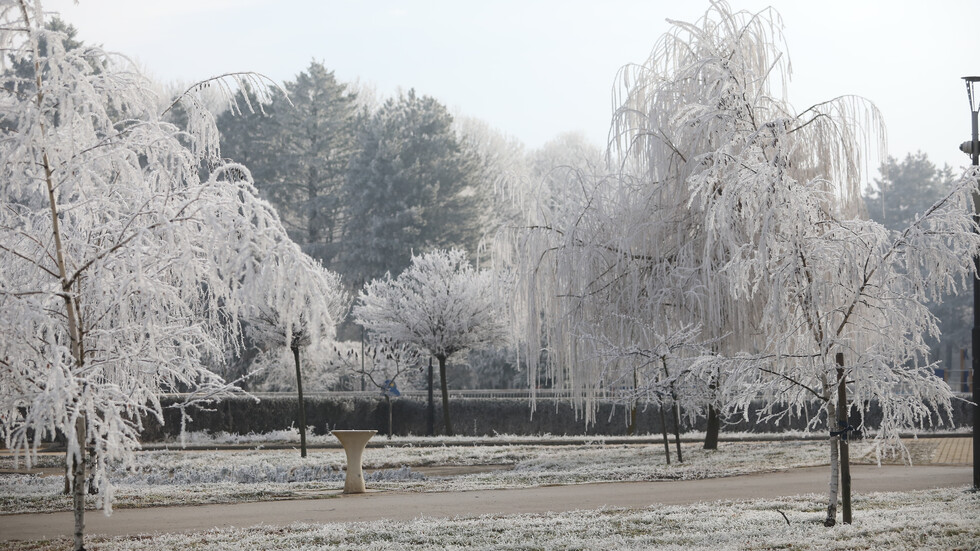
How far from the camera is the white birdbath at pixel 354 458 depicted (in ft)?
47.3

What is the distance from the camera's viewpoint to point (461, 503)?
12.3 m

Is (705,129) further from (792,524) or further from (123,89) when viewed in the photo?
(123,89)

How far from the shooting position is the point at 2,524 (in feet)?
35.2

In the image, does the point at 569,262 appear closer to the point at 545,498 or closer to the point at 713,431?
the point at 545,498

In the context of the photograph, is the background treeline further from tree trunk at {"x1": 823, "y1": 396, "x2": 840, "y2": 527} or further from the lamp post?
tree trunk at {"x1": 823, "y1": 396, "x2": 840, "y2": 527}

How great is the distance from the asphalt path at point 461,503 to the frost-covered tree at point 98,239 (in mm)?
3132

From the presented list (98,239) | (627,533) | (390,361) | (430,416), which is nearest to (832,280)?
(627,533)

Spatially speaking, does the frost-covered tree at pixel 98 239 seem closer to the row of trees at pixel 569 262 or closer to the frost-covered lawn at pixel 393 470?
the row of trees at pixel 569 262

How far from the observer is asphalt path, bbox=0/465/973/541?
1055cm

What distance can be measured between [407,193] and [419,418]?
23.5 meters

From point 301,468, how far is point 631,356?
22.3 ft

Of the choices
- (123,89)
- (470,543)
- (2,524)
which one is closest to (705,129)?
(470,543)

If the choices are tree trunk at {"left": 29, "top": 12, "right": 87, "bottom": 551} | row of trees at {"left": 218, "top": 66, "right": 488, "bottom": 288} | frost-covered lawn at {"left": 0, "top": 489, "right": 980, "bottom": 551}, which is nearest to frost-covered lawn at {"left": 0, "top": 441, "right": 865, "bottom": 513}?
frost-covered lawn at {"left": 0, "top": 489, "right": 980, "bottom": 551}

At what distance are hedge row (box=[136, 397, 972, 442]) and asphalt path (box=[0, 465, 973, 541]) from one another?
1441 cm
